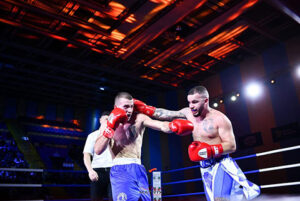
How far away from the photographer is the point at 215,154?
204cm

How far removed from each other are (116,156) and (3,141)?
8.98 metres

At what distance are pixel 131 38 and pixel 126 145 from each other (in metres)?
4.27

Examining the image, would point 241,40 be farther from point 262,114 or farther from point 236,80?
point 262,114

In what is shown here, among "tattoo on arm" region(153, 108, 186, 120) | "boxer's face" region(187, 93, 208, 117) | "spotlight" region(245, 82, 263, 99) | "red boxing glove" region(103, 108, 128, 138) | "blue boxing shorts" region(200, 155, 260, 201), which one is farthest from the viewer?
"spotlight" region(245, 82, 263, 99)

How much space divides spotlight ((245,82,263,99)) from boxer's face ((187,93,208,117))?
16.0ft

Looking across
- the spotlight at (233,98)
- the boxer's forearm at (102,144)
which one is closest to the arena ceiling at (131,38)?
the spotlight at (233,98)

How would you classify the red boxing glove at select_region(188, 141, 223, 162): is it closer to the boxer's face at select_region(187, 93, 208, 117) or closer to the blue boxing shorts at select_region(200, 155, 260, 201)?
the blue boxing shorts at select_region(200, 155, 260, 201)

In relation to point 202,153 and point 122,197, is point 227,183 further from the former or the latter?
point 122,197

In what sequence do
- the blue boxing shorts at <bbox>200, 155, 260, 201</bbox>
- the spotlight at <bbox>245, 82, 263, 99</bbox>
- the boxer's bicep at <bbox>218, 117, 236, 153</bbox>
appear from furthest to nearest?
the spotlight at <bbox>245, 82, 263, 99</bbox>, the boxer's bicep at <bbox>218, 117, 236, 153</bbox>, the blue boxing shorts at <bbox>200, 155, 260, 201</bbox>

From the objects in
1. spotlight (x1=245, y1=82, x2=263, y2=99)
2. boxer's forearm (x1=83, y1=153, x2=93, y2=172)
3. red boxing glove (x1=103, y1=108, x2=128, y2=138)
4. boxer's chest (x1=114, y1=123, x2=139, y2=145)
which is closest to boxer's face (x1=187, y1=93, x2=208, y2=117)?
boxer's chest (x1=114, y1=123, x2=139, y2=145)

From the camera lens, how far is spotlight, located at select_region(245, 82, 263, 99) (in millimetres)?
6648

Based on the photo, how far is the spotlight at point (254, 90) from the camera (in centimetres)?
665

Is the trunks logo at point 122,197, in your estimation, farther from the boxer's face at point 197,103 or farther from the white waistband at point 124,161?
the boxer's face at point 197,103

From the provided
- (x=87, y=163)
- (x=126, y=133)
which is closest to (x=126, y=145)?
(x=126, y=133)
